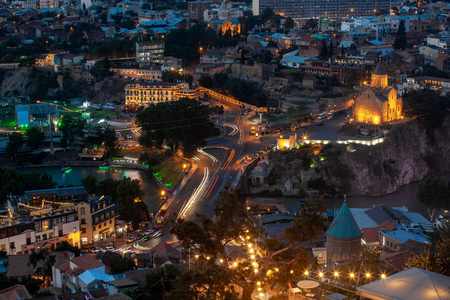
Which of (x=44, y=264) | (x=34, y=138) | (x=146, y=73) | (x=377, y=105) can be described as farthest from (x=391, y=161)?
(x=146, y=73)

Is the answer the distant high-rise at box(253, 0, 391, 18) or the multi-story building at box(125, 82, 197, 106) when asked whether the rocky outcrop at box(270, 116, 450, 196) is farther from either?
the distant high-rise at box(253, 0, 391, 18)

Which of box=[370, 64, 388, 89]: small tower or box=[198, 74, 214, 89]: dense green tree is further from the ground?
box=[370, 64, 388, 89]: small tower

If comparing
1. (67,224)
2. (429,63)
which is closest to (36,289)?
(67,224)

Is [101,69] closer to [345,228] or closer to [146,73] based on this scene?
[146,73]

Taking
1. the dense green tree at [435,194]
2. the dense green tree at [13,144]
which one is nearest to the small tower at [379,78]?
the dense green tree at [435,194]

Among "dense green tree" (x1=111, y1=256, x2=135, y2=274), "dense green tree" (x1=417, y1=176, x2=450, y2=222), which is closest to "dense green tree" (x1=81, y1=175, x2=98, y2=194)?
"dense green tree" (x1=111, y1=256, x2=135, y2=274)

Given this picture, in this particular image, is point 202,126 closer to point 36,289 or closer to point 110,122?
point 110,122
